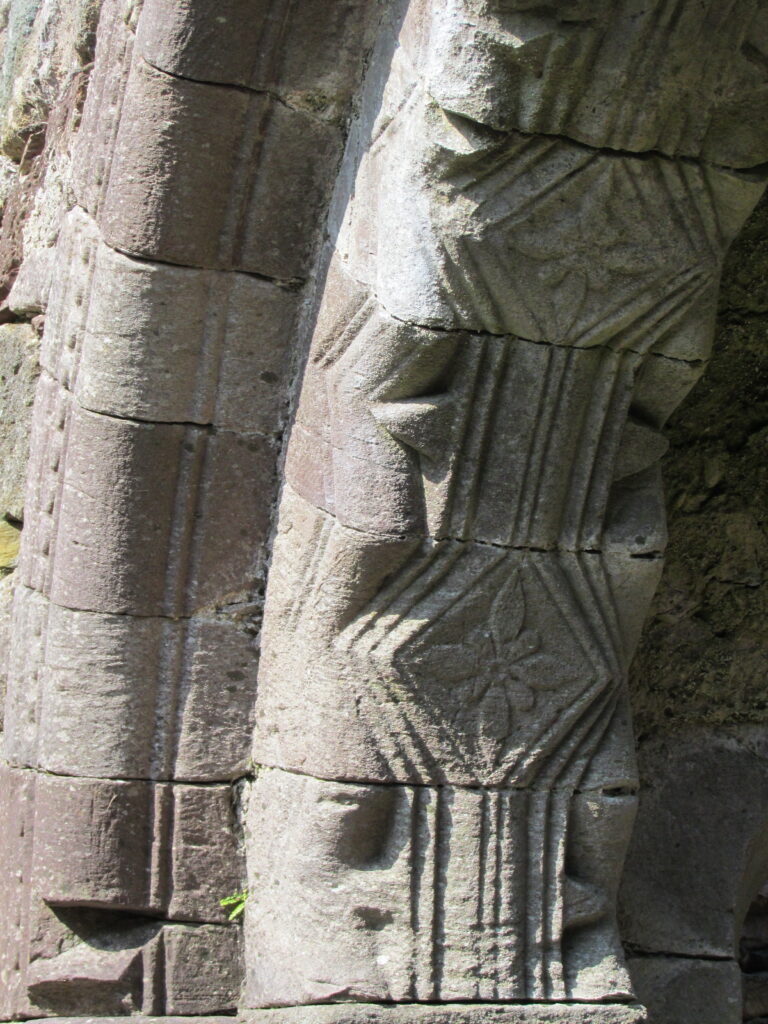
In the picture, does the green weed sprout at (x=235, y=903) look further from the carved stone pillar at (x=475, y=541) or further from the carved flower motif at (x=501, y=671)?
the carved flower motif at (x=501, y=671)

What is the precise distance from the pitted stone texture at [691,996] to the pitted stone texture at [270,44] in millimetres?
1918

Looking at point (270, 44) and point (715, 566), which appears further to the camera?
point (715, 566)

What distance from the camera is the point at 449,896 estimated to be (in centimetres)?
250

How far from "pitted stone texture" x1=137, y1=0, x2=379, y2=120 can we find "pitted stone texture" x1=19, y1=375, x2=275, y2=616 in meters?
0.67

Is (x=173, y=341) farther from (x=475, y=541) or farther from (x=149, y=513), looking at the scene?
(x=475, y=541)

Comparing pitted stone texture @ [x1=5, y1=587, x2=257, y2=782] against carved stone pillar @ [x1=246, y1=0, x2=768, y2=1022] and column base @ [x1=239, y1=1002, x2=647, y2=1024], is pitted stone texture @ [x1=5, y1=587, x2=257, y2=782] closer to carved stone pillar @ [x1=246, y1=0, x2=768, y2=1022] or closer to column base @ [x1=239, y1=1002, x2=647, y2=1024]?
carved stone pillar @ [x1=246, y1=0, x2=768, y2=1022]

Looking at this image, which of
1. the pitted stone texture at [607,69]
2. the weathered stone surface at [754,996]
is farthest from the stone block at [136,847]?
the pitted stone texture at [607,69]

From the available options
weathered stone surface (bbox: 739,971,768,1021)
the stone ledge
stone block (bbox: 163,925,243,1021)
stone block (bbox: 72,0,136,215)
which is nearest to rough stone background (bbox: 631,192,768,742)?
weathered stone surface (bbox: 739,971,768,1021)

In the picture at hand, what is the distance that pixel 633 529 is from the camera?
8.25 feet

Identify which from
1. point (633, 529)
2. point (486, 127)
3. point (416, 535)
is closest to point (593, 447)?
point (633, 529)

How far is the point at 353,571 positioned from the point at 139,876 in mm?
Answer: 805

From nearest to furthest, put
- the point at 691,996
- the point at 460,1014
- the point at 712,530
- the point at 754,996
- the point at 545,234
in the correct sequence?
the point at 545,234, the point at 460,1014, the point at 691,996, the point at 712,530, the point at 754,996

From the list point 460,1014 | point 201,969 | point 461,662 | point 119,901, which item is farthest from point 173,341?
point 460,1014

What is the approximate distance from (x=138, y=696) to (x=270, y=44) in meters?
1.28
